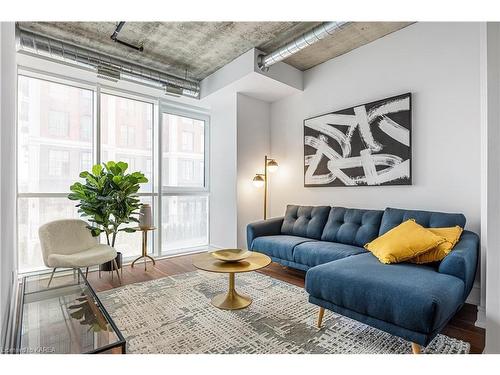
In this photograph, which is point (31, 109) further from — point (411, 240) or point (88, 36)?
point (411, 240)

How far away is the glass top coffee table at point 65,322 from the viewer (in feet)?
4.56

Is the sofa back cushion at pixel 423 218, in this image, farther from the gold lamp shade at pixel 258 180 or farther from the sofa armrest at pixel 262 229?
the gold lamp shade at pixel 258 180

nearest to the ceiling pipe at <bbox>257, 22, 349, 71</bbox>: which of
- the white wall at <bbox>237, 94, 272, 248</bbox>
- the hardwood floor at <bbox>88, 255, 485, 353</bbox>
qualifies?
the white wall at <bbox>237, 94, 272, 248</bbox>

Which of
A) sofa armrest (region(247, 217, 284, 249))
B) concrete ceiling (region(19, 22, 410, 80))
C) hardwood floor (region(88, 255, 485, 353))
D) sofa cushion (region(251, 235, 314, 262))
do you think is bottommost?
hardwood floor (region(88, 255, 485, 353))

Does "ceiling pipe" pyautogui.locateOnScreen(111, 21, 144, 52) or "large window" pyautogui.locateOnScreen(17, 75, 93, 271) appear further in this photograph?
"large window" pyautogui.locateOnScreen(17, 75, 93, 271)

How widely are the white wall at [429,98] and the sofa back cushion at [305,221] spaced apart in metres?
0.37

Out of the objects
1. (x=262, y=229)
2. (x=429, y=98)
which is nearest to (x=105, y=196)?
(x=262, y=229)

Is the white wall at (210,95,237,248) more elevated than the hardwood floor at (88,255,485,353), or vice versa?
the white wall at (210,95,237,248)

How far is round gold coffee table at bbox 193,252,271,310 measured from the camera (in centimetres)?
227

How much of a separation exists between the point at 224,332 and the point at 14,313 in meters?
1.47

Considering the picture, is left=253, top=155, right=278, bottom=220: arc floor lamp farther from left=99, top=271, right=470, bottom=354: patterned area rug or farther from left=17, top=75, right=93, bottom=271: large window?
left=17, top=75, right=93, bottom=271: large window

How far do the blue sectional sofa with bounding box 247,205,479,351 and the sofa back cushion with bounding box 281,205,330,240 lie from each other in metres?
0.30

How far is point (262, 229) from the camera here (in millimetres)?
3682

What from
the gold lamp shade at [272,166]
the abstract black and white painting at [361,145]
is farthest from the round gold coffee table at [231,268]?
the gold lamp shade at [272,166]
